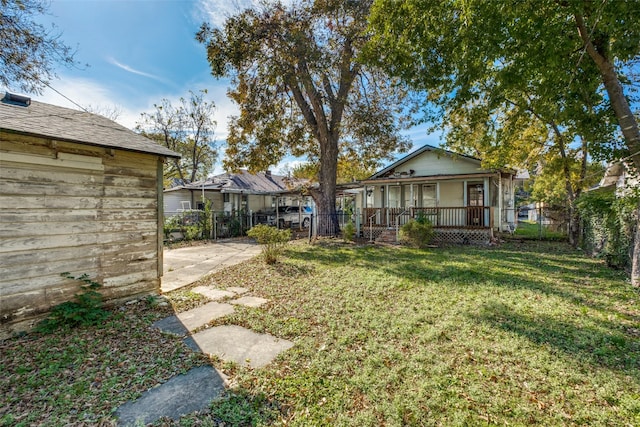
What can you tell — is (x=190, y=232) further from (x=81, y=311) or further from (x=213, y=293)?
(x=81, y=311)

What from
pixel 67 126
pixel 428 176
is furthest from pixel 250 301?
pixel 428 176

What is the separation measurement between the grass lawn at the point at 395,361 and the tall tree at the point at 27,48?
675 centimetres

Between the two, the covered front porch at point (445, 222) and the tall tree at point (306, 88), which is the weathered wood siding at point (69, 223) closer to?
the tall tree at point (306, 88)

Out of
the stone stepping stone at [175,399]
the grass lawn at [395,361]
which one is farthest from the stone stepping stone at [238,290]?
the stone stepping stone at [175,399]

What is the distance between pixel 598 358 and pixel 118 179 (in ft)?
24.0

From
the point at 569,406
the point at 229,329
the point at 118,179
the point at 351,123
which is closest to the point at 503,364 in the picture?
the point at 569,406

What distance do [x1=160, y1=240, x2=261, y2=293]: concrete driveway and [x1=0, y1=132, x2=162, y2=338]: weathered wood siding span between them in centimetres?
129

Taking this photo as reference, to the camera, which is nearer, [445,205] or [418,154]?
[445,205]

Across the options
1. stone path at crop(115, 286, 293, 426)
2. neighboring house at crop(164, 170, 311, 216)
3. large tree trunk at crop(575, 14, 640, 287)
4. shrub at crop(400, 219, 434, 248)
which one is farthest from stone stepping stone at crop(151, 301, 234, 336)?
neighboring house at crop(164, 170, 311, 216)

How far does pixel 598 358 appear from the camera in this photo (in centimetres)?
325

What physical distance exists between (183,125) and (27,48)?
20.8m

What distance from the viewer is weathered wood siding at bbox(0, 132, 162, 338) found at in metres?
3.85

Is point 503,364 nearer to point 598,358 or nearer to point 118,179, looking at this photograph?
point 598,358

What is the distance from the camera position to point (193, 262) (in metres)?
9.19
